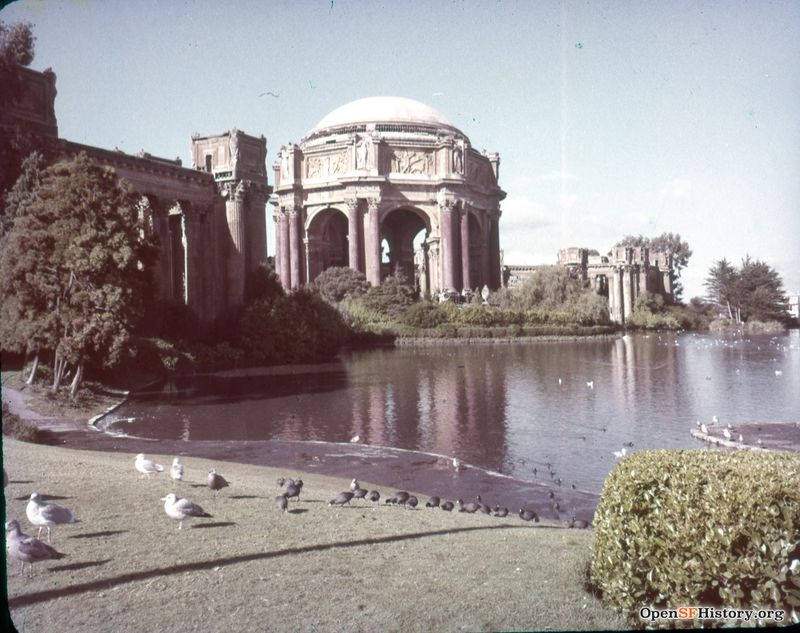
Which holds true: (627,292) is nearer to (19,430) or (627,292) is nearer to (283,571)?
(19,430)

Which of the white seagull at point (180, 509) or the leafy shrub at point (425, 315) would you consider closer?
the white seagull at point (180, 509)

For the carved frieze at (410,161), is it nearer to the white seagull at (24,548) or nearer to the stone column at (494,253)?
the stone column at (494,253)

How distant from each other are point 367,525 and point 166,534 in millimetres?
2482

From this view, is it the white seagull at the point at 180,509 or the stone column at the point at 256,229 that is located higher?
the stone column at the point at 256,229

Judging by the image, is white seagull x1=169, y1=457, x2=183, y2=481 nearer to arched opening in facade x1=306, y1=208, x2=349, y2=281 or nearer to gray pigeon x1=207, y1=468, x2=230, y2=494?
gray pigeon x1=207, y1=468, x2=230, y2=494

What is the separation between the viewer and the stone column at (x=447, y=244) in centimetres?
7538

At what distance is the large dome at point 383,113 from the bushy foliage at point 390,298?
79.3 ft

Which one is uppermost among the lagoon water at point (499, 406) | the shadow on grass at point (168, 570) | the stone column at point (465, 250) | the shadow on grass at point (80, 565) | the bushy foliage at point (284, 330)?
the stone column at point (465, 250)

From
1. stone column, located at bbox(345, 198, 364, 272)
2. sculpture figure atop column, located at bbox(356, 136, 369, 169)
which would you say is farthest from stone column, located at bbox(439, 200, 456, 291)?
sculpture figure atop column, located at bbox(356, 136, 369, 169)

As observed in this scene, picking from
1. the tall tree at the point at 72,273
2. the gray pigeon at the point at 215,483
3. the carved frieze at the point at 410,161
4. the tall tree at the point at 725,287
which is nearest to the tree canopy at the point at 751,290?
the tall tree at the point at 725,287

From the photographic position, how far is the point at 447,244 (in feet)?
249

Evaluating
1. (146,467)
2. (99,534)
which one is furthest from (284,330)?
(99,534)

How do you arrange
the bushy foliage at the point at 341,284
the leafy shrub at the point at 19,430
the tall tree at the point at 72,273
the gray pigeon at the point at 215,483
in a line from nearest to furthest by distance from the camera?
the gray pigeon at the point at 215,483 < the leafy shrub at the point at 19,430 < the tall tree at the point at 72,273 < the bushy foliage at the point at 341,284

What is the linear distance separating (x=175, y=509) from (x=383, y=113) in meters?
76.8
